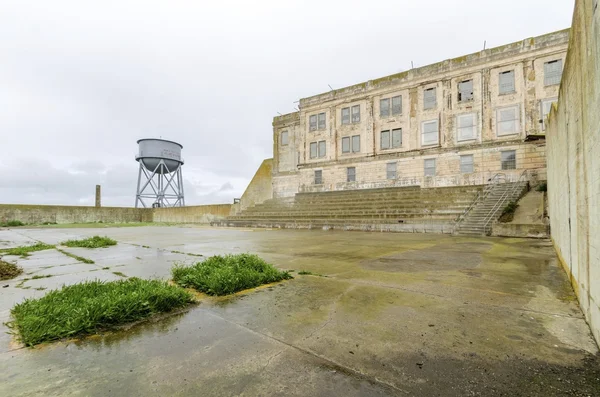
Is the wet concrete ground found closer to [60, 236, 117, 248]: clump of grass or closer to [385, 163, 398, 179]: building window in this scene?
[60, 236, 117, 248]: clump of grass

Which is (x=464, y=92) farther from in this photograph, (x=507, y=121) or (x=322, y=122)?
(x=322, y=122)

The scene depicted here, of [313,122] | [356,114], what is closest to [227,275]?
→ [356,114]

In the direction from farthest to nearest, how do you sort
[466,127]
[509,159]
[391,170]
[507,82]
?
1. [391,170]
2. [466,127]
3. [507,82]
4. [509,159]

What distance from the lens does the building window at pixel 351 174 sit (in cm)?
2372

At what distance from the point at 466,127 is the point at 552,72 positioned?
17.0ft

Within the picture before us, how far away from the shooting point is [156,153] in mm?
42094

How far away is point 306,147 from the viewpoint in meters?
26.4

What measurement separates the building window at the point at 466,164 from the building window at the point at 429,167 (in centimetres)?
176

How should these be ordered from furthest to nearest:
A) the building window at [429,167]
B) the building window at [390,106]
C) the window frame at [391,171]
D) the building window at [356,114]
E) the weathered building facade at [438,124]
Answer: the building window at [356,114], the building window at [390,106], the window frame at [391,171], the building window at [429,167], the weathered building facade at [438,124]

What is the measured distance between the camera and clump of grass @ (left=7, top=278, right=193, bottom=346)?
2266 millimetres

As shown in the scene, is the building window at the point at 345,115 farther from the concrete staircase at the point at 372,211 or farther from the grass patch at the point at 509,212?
the grass patch at the point at 509,212

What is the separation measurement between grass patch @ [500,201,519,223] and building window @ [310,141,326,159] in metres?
15.3

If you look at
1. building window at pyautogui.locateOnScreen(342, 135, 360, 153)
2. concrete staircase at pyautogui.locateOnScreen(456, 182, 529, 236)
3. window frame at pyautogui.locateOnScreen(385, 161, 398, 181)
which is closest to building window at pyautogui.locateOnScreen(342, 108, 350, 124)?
building window at pyautogui.locateOnScreen(342, 135, 360, 153)

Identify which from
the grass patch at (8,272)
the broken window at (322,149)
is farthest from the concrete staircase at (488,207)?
the grass patch at (8,272)
